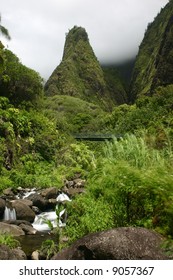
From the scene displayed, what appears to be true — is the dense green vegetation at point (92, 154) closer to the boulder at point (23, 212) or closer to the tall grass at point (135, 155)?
the tall grass at point (135, 155)

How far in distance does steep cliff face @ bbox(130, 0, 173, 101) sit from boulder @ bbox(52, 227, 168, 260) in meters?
86.1

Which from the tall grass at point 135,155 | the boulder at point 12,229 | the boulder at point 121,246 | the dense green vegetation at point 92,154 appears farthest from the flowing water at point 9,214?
the boulder at point 121,246

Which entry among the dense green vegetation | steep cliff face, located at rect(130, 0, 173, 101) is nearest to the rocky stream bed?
the dense green vegetation

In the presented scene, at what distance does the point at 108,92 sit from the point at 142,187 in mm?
155774

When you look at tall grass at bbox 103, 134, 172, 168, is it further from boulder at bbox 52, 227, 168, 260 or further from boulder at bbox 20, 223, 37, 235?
boulder at bbox 20, 223, 37, 235

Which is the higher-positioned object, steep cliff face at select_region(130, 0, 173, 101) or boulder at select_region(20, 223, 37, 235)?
steep cliff face at select_region(130, 0, 173, 101)

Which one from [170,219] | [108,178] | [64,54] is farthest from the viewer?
[64,54]

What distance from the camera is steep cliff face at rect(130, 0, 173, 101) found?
304ft

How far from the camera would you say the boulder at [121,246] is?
571 cm

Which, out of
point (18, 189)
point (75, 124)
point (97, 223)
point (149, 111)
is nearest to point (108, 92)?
point (75, 124)

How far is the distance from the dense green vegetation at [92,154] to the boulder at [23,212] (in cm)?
345

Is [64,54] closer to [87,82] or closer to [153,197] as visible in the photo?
[87,82]
